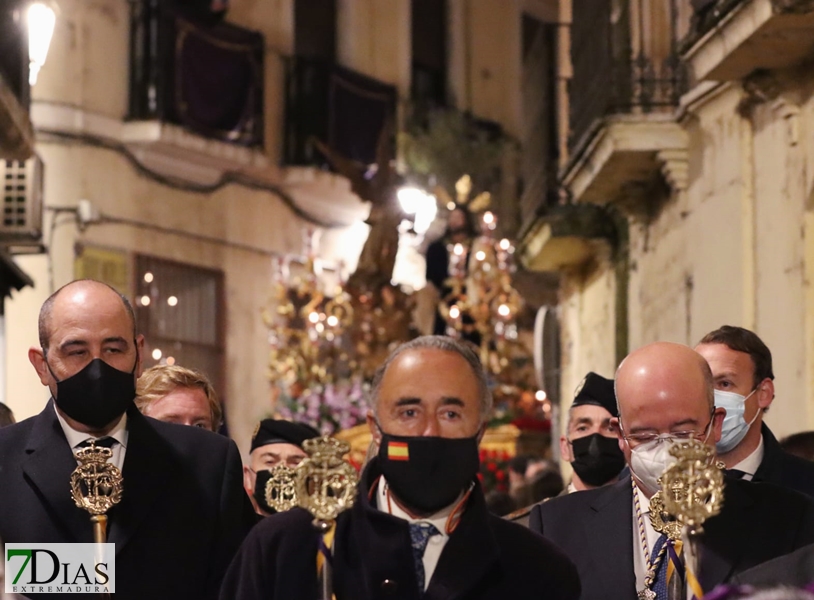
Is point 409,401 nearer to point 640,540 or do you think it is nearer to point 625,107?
point 640,540

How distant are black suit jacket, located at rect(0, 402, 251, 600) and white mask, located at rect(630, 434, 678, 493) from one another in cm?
114

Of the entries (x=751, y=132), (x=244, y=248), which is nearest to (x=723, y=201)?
(x=751, y=132)

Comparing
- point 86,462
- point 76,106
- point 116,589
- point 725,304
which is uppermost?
point 76,106

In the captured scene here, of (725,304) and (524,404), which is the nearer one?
(725,304)

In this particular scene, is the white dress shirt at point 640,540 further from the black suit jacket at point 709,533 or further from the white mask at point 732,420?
the white mask at point 732,420

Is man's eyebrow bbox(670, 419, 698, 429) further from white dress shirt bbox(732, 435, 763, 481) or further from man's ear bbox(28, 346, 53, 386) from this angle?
man's ear bbox(28, 346, 53, 386)

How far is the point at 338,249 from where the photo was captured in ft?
82.4

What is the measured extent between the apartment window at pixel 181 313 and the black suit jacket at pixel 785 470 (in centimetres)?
1503

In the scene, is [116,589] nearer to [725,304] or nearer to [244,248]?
[725,304]

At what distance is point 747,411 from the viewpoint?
5613 mm

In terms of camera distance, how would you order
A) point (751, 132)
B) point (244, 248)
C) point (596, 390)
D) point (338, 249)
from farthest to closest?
point (338, 249) → point (244, 248) → point (751, 132) → point (596, 390)

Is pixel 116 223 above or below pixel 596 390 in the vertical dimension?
above

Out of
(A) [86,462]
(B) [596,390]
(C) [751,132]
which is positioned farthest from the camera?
(C) [751,132]

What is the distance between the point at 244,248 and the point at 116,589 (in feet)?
60.9
